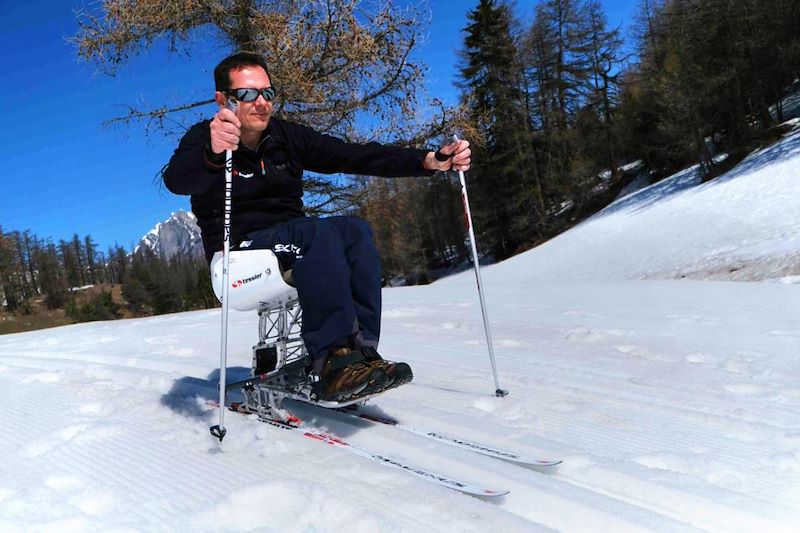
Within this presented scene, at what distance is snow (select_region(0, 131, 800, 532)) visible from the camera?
1.71 meters

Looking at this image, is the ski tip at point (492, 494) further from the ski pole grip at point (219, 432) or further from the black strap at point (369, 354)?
the ski pole grip at point (219, 432)

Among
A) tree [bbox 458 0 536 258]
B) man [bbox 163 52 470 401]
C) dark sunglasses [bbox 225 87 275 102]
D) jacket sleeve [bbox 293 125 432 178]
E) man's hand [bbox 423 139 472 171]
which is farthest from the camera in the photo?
tree [bbox 458 0 536 258]

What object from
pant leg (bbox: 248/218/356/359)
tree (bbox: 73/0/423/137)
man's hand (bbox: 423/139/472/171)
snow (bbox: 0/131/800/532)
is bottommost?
snow (bbox: 0/131/800/532)

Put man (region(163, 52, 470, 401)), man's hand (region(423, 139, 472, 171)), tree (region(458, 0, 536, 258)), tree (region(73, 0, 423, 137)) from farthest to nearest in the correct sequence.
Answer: tree (region(458, 0, 536, 258)) → tree (region(73, 0, 423, 137)) → man's hand (region(423, 139, 472, 171)) → man (region(163, 52, 470, 401))

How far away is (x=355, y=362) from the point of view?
93.6 inches

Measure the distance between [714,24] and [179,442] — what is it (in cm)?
3102

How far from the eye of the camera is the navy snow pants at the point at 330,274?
2.43 m

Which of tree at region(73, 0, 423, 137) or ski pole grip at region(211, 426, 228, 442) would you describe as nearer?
ski pole grip at region(211, 426, 228, 442)

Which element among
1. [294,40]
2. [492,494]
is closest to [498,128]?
[294,40]

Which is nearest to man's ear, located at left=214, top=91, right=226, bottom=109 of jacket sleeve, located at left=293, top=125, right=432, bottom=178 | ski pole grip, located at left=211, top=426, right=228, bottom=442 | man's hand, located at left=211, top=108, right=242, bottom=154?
man's hand, located at left=211, top=108, right=242, bottom=154

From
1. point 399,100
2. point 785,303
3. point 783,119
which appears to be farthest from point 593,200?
point 785,303

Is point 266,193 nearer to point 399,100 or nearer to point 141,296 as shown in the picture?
point 399,100

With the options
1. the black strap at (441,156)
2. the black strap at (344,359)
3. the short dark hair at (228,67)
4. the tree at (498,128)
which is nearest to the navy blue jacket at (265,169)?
the black strap at (441,156)

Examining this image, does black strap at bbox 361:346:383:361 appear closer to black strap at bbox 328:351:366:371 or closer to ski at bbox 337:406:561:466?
black strap at bbox 328:351:366:371
